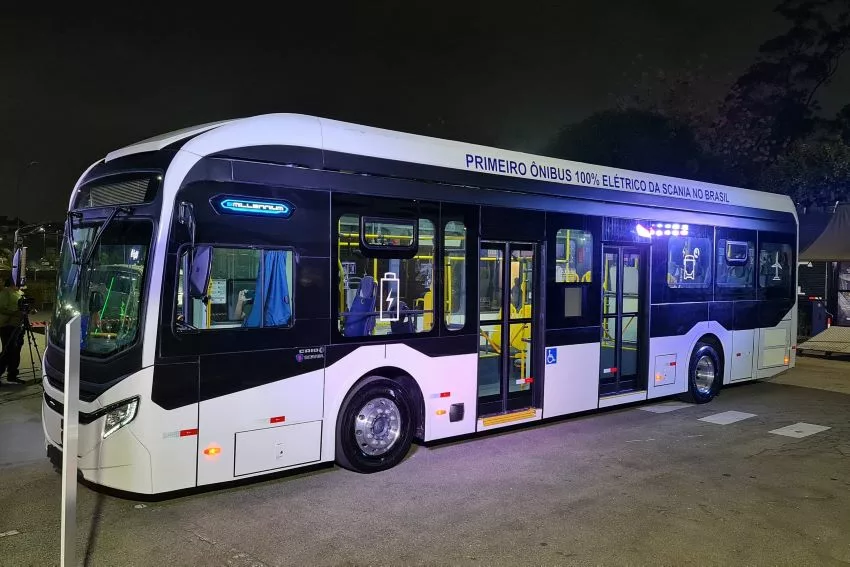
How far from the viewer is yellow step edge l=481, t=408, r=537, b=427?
7555 mm

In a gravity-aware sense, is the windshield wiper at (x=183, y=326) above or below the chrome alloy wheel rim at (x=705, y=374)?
above

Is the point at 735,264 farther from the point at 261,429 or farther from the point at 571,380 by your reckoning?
the point at 261,429

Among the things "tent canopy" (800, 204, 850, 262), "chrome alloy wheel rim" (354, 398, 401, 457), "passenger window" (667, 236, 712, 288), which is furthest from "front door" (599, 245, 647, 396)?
"tent canopy" (800, 204, 850, 262)

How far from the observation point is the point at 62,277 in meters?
5.94

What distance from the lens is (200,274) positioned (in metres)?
5.21

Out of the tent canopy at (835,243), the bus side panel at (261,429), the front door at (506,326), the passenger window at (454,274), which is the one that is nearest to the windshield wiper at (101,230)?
the bus side panel at (261,429)

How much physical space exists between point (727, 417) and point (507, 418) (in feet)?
12.6

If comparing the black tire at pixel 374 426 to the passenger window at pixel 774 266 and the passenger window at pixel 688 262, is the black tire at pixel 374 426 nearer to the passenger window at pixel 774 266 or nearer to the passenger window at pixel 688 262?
the passenger window at pixel 688 262

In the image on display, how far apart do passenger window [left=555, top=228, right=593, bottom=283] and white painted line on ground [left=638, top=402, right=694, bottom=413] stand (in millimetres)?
2666

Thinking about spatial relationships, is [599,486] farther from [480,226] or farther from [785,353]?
[785,353]

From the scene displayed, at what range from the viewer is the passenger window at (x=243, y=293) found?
5473 mm

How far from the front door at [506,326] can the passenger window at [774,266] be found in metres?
5.59

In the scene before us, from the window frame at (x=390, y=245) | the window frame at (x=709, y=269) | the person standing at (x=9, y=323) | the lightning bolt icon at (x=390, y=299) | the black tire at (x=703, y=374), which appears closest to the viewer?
the window frame at (x=390, y=245)

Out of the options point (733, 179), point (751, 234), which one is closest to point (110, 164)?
point (751, 234)
